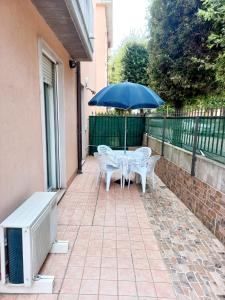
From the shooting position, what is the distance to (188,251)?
289cm

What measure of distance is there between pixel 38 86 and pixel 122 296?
108 inches

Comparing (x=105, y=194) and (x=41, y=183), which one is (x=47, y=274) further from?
(x=105, y=194)

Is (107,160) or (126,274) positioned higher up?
(107,160)

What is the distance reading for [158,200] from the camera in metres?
4.75

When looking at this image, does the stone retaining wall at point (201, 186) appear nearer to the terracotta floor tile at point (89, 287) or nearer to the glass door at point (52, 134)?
the terracotta floor tile at point (89, 287)

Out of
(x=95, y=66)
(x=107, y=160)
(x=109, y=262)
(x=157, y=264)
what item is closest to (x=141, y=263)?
(x=157, y=264)

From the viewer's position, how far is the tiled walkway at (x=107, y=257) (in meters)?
2.18

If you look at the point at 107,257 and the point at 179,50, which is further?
the point at 179,50

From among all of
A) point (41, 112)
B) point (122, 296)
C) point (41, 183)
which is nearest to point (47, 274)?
point (122, 296)

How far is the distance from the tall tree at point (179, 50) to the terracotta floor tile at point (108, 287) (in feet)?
30.6

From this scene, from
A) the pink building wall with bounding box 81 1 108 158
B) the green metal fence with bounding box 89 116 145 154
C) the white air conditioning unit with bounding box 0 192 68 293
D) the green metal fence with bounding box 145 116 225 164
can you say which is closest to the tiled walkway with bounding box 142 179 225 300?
the green metal fence with bounding box 145 116 225 164

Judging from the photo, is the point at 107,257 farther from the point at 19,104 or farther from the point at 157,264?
the point at 19,104

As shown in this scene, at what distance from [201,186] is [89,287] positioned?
250cm

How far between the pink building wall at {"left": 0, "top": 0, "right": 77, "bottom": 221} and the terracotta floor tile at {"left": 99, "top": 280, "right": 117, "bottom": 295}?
1.17 metres
